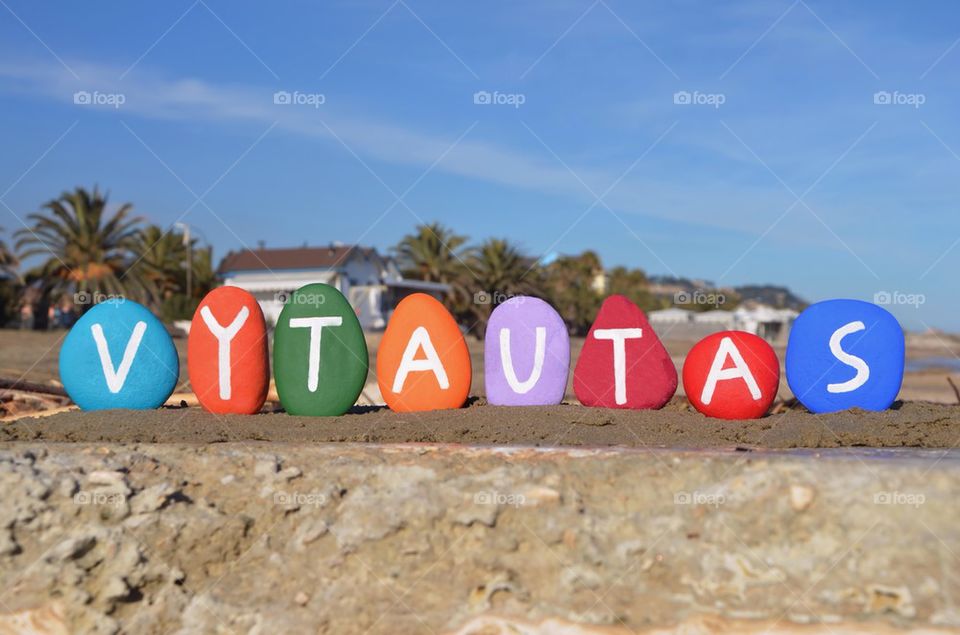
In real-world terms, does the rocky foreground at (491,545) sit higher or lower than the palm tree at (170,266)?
lower

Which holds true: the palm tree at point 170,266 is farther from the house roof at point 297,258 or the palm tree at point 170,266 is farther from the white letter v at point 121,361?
the white letter v at point 121,361

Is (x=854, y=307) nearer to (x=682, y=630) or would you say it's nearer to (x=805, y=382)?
(x=805, y=382)

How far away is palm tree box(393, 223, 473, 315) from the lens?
48.4 meters

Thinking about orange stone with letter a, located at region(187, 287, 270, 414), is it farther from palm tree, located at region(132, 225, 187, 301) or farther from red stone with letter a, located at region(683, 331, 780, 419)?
palm tree, located at region(132, 225, 187, 301)

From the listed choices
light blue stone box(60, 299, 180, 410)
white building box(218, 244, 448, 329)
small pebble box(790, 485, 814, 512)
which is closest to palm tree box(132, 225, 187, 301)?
white building box(218, 244, 448, 329)

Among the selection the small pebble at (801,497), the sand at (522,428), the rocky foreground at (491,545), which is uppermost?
the sand at (522,428)

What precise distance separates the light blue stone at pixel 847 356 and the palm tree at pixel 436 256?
38249 mm

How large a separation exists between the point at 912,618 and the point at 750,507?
3.48 ft

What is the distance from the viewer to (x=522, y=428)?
761cm

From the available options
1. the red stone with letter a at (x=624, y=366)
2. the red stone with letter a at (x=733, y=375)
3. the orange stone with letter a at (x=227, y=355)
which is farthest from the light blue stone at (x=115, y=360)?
the red stone with letter a at (x=733, y=375)

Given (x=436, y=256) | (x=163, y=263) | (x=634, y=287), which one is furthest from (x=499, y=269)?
(x=634, y=287)

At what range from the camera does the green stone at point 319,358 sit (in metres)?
8.79

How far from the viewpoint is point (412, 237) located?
1973 inches

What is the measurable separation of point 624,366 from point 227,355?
391 cm
